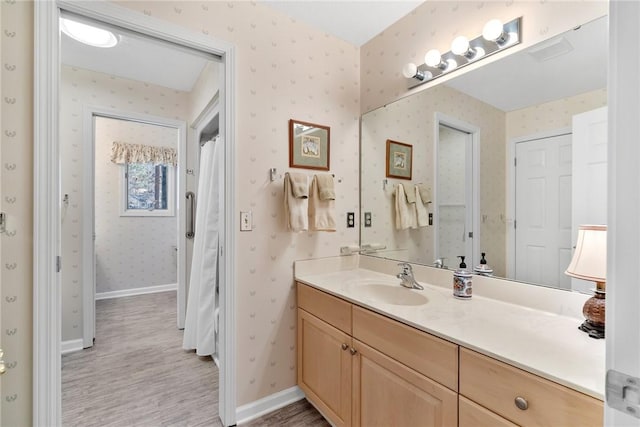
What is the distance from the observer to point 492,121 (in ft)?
4.83

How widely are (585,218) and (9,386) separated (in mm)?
2447

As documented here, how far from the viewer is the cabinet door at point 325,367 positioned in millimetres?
1471

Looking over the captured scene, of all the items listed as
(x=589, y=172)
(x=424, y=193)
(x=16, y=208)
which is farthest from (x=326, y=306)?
(x=16, y=208)

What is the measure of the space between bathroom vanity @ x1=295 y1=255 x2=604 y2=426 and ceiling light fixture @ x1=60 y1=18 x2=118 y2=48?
2223 mm

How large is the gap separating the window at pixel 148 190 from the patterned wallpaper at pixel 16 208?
11.3 ft

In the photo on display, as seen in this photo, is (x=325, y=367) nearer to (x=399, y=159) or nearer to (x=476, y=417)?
(x=476, y=417)

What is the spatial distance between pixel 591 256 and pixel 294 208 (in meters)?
1.35

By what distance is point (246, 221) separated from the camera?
173 cm

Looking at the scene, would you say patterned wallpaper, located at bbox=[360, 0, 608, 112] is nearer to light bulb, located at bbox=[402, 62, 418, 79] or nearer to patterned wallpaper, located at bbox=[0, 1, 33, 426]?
light bulb, located at bbox=[402, 62, 418, 79]

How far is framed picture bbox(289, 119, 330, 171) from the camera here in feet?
6.19

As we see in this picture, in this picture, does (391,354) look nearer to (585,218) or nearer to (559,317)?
(559,317)

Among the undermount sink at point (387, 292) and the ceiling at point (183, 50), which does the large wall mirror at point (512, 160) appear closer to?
the undermount sink at point (387, 292)

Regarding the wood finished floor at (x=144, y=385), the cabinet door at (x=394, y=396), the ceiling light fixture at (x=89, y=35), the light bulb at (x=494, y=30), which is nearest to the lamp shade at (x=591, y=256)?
the cabinet door at (x=394, y=396)

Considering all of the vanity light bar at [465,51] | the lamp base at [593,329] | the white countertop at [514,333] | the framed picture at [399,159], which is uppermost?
the vanity light bar at [465,51]
